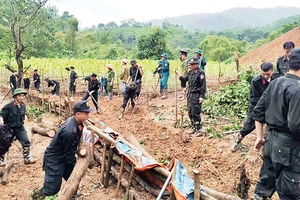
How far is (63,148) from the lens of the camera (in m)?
4.59

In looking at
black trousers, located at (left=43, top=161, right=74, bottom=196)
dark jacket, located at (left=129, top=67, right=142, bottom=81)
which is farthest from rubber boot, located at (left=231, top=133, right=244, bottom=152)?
dark jacket, located at (left=129, top=67, right=142, bottom=81)

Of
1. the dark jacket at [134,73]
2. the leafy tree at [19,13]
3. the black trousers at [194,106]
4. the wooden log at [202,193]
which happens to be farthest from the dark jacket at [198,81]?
the leafy tree at [19,13]

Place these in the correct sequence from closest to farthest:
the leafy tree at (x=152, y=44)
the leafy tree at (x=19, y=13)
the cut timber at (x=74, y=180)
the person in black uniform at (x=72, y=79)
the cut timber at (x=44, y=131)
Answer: the cut timber at (x=74, y=180)
the cut timber at (x=44, y=131)
the person in black uniform at (x=72, y=79)
the leafy tree at (x=19, y=13)
the leafy tree at (x=152, y=44)

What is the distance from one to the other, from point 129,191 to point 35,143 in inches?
183

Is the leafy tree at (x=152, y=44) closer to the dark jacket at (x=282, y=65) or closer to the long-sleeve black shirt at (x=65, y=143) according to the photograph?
the dark jacket at (x=282, y=65)

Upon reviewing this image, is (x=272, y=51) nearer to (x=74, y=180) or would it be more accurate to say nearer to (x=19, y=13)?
(x=19, y=13)

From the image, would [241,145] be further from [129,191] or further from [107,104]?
[107,104]

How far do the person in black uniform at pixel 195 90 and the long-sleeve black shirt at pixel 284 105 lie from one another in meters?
3.34

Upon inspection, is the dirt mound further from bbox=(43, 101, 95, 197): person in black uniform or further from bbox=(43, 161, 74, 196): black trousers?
bbox=(43, 161, 74, 196): black trousers

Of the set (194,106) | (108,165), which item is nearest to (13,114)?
(108,165)

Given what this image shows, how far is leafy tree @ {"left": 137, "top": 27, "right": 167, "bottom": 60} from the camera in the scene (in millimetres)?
29484

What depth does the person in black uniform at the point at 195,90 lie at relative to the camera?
21.9 ft

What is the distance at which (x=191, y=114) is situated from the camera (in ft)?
23.1

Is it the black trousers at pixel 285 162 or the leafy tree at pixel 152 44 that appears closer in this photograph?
the black trousers at pixel 285 162
